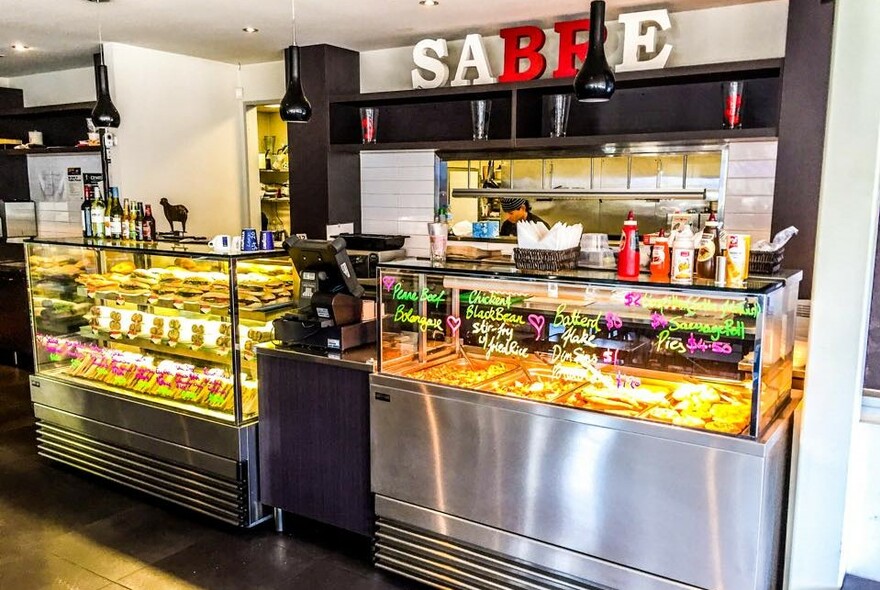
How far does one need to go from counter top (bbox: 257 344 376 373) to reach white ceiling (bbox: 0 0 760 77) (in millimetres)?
2057

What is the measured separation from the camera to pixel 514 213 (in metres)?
5.34

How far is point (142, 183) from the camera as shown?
18.5ft

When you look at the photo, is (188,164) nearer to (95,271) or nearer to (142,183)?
(142,183)

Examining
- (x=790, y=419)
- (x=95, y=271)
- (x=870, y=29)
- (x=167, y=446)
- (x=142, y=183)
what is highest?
(x=870, y=29)

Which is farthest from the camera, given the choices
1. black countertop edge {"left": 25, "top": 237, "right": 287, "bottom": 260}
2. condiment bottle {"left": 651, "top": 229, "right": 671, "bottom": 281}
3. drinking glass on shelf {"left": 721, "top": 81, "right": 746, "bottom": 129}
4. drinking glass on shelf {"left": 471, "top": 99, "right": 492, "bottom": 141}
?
drinking glass on shelf {"left": 471, "top": 99, "right": 492, "bottom": 141}

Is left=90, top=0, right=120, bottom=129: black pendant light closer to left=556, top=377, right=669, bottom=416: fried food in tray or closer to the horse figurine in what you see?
the horse figurine

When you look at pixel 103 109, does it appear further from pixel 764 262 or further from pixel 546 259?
pixel 764 262

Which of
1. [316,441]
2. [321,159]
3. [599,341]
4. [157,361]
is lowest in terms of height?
[316,441]

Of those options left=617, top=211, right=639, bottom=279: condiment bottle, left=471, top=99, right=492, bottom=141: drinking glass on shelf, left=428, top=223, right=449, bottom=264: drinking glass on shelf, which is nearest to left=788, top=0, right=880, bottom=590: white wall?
left=617, top=211, right=639, bottom=279: condiment bottle

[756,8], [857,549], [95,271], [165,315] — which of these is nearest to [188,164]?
[95,271]

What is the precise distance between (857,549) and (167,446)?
313cm

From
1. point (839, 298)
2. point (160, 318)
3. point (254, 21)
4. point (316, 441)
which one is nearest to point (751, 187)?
point (839, 298)

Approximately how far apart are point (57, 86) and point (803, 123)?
6146mm

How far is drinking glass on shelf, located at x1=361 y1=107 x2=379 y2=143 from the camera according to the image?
17.1 ft
